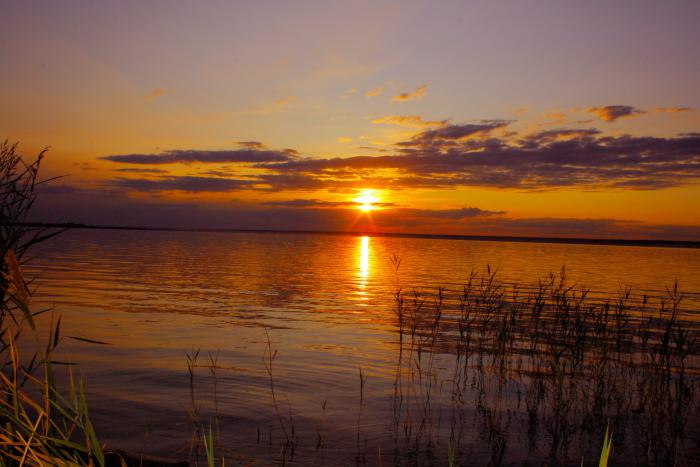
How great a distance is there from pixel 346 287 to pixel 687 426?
83.7 feet

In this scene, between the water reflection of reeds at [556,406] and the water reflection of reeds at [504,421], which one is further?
the water reflection of reeds at [556,406]

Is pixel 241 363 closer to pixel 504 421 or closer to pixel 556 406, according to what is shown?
pixel 504 421

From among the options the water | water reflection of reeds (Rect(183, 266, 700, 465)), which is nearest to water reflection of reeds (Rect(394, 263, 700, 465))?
water reflection of reeds (Rect(183, 266, 700, 465))

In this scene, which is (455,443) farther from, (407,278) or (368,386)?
(407,278)

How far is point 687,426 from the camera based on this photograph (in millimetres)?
10852

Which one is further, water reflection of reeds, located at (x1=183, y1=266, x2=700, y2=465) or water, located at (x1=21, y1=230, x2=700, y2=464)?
water, located at (x1=21, y1=230, x2=700, y2=464)

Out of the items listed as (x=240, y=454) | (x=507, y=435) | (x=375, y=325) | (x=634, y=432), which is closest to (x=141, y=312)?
(x=375, y=325)

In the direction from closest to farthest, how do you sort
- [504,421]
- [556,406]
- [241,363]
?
[504,421]
[556,406]
[241,363]

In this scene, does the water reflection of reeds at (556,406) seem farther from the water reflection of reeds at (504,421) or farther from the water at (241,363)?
the water at (241,363)

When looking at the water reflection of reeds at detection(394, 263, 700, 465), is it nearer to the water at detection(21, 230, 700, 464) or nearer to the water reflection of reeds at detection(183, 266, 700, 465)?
the water reflection of reeds at detection(183, 266, 700, 465)

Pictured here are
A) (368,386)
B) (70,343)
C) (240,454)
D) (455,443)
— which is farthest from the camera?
(70,343)

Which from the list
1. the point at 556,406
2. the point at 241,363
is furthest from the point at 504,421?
the point at 241,363

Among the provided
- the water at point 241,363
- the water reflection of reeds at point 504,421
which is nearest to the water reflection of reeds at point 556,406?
the water reflection of reeds at point 504,421

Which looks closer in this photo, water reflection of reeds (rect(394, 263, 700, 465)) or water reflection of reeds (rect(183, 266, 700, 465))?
water reflection of reeds (rect(183, 266, 700, 465))
